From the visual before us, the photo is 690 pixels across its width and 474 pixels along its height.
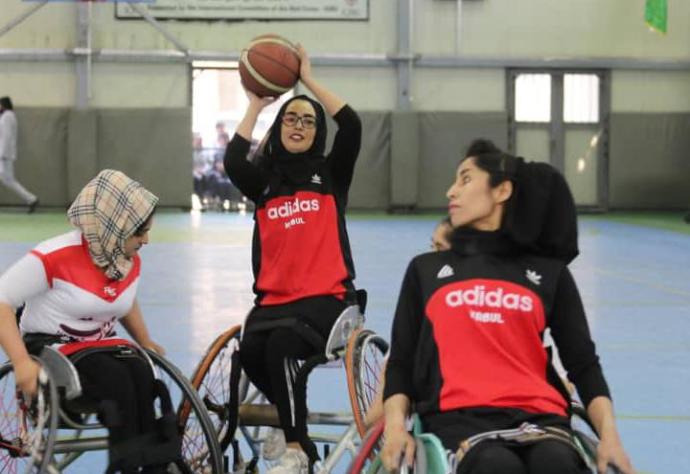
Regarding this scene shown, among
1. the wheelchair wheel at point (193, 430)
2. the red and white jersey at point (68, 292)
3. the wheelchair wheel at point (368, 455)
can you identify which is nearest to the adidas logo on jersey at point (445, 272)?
the wheelchair wheel at point (368, 455)

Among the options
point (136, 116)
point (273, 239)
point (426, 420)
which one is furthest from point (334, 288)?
point (136, 116)

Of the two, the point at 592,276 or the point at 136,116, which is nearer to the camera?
the point at 592,276

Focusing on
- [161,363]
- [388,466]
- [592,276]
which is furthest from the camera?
[592,276]

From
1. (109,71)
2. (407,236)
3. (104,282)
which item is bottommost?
(407,236)

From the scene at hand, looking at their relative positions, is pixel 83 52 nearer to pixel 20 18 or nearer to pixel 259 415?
pixel 20 18

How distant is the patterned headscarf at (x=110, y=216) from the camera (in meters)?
3.38

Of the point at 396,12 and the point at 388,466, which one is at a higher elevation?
the point at 396,12

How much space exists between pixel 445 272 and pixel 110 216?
1112 mm

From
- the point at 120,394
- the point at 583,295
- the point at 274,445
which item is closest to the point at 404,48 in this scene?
the point at 583,295

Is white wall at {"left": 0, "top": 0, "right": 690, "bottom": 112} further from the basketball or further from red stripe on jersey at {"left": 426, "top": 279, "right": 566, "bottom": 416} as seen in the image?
red stripe on jersey at {"left": 426, "top": 279, "right": 566, "bottom": 416}

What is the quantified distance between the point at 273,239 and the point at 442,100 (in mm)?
13481

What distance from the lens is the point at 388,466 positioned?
2502 millimetres

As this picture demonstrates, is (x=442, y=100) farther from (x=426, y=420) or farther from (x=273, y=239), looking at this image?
(x=426, y=420)

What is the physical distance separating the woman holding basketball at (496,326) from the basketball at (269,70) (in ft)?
5.02
